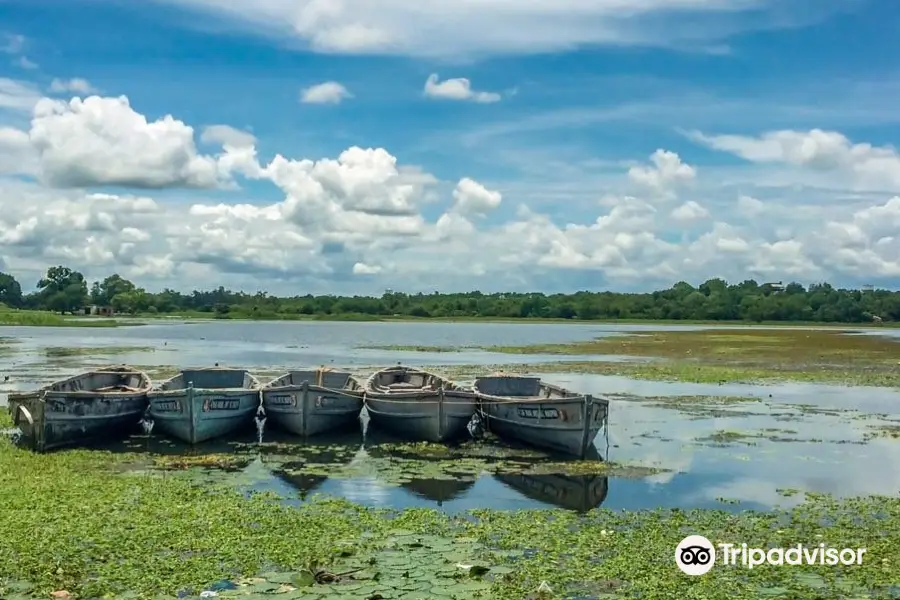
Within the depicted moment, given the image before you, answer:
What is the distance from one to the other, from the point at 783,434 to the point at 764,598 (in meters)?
14.6

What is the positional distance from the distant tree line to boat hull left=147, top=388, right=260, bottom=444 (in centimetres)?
12689

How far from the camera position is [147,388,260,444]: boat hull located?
20.6m

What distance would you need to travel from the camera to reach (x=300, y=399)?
21891 millimetres

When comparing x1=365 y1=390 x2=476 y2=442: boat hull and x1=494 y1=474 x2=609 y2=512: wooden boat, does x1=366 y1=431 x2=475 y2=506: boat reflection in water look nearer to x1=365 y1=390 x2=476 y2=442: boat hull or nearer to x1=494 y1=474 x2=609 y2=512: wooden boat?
x1=365 y1=390 x2=476 y2=442: boat hull

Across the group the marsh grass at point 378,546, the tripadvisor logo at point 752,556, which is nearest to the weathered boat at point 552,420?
the marsh grass at point 378,546

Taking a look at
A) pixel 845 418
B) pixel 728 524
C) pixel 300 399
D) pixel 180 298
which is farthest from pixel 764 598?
pixel 180 298

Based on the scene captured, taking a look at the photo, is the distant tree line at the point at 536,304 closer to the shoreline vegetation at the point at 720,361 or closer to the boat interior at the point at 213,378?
the shoreline vegetation at the point at 720,361

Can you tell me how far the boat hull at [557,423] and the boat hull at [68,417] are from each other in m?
9.53

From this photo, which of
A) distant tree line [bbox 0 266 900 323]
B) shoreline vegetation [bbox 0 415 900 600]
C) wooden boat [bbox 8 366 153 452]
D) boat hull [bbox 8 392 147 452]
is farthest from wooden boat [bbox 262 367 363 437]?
distant tree line [bbox 0 266 900 323]

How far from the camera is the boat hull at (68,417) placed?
19.2 m

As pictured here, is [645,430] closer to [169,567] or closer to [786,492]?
[786,492]

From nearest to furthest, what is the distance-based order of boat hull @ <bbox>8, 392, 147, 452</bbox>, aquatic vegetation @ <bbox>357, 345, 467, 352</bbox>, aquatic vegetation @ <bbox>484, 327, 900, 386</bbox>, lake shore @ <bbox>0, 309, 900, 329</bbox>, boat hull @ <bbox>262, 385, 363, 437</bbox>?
boat hull @ <bbox>8, 392, 147, 452</bbox>
boat hull @ <bbox>262, 385, 363, 437</bbox>
aquatic vegetation @ <bbox>484, 327, 900, 386</bbox>
aquatic vegetation @ <bbox>357, 345, 467, 352</bbox>
lake shore @ <bbox>0, 309, 900, 329</bbox>

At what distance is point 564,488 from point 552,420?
3.33 m

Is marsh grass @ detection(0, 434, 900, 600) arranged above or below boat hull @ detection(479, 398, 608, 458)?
below
